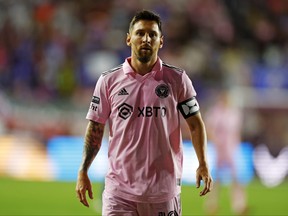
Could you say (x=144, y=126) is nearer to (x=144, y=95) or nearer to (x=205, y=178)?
(x=144, y=95)

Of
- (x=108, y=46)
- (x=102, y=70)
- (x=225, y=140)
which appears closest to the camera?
(x=225, y=140)

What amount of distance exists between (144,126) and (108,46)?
1549cm

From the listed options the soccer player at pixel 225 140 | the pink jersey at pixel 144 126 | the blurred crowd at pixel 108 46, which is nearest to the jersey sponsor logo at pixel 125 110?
the pink jersey at pixel 144 126

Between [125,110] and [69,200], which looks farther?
[69,200]

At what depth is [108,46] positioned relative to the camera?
21141 mm

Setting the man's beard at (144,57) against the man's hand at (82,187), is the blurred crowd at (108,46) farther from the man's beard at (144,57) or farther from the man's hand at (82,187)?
the man's hand at (82,187)

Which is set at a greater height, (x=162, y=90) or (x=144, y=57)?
(x=144, y=57)

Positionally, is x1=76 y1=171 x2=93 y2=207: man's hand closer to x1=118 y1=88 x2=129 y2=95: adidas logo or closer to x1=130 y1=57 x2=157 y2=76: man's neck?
x1=118 y1=88 x2=129 y2=95: adidas logo

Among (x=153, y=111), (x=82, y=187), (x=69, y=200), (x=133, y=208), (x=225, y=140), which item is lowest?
(x=133, y=208)

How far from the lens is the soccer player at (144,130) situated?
5.77 metres

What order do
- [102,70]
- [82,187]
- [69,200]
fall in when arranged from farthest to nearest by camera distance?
[102,70]
[69,200]
[82,187]

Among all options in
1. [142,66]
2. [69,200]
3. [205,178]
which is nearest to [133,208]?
[205,178]

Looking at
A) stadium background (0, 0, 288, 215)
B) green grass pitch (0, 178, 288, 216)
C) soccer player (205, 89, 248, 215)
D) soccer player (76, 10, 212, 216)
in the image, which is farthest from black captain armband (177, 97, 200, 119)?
stadium background (0, 0, 288, 215)

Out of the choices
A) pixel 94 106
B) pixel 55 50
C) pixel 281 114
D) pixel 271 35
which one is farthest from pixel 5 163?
pixel 94 106
